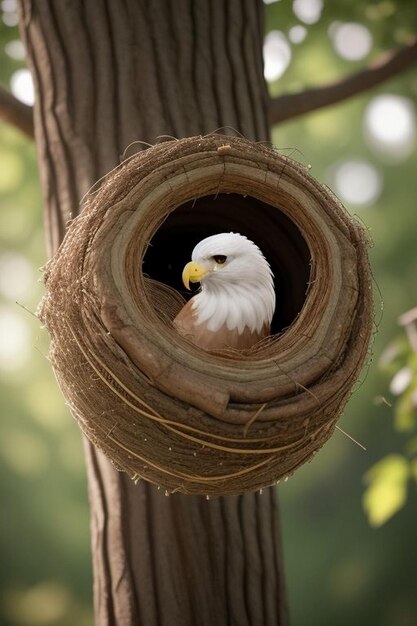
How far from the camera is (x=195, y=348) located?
5.59 feet

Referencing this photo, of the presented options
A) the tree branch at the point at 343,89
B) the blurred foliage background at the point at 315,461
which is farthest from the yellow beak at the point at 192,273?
the blurred foliage background at the point at 315,461

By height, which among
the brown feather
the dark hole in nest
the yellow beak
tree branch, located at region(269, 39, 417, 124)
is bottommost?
the brown feather

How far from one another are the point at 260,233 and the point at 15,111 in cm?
85

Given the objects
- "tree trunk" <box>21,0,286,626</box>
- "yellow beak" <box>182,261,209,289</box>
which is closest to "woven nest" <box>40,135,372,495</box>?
"yellow beak" <box>182,261,209,289</box>

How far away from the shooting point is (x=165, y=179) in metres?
1.81

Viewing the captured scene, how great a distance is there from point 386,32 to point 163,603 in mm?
2547

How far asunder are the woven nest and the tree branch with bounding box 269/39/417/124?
925mm

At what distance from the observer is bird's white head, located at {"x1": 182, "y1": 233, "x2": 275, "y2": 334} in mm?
2217

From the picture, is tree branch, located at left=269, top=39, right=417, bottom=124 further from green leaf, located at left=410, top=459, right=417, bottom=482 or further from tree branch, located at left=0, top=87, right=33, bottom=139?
green leaf, located at left=410, top=459, right=417, bottom=482

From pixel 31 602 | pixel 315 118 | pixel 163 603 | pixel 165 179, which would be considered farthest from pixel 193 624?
pixel 31 602

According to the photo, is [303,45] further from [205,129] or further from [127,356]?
[127,356]

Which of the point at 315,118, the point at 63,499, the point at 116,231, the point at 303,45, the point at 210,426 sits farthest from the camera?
the point at 63,499

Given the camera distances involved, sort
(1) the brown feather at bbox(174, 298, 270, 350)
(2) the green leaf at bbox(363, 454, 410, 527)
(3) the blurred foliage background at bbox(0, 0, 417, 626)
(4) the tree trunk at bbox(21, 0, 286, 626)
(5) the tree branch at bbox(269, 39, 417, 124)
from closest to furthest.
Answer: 1. (1) the brown feather at bbox(174, 298, 270, 350)
2. (4) the tree trunk at bbox(21, 0, 286, 626)
3. (2) the green leaf at bbox(363, 454, 410, 527)
4. (5) the tree branch at bbox(269, 39, 417, 124)
5. (3) the blurred foliage background at bbox(0, 0, 417, 626)

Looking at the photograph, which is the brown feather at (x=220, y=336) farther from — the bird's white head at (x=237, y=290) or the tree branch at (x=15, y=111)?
the tree branch at (x=15, y=111)
